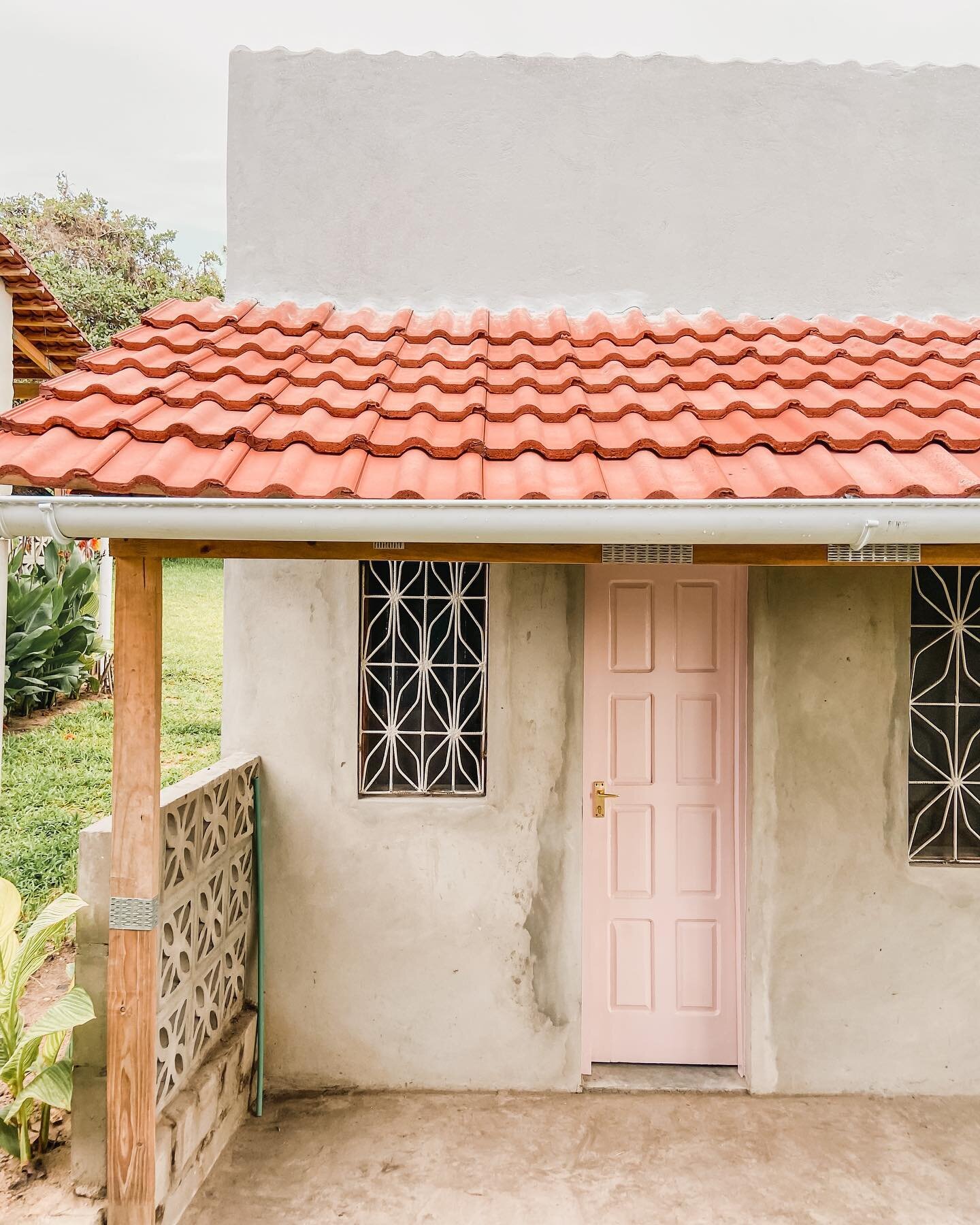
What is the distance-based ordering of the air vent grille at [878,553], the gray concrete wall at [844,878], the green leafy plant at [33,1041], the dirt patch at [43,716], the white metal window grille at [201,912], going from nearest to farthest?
the air vent grille at [878,553] < the green leafy plant at [33,1041] < the white metal window grille at [201,912] < the gray concrete wall at [844,878] < the dirt patch at [43,716]

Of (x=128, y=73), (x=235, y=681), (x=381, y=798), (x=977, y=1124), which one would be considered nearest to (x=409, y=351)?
(x=235, y=681)

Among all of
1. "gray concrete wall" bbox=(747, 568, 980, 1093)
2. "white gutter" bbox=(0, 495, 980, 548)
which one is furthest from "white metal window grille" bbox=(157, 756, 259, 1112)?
"gray concrete wall" bbox=(747, 568, 980, 1093)

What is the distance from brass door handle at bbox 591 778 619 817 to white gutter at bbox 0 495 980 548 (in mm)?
2265

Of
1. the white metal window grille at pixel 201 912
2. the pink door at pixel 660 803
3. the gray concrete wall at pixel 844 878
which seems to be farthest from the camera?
the pink door at pixel 660 803

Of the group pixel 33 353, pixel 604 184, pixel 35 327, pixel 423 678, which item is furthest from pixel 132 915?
pixel 33 353

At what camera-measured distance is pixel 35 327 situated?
787 cm

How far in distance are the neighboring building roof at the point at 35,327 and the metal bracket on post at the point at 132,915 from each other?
5.94 m

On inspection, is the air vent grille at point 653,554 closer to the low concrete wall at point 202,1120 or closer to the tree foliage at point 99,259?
the low concrete wall at point 202,1120

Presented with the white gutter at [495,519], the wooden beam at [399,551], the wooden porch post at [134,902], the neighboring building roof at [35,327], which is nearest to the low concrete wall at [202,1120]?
the wooden porch post at [134,902]

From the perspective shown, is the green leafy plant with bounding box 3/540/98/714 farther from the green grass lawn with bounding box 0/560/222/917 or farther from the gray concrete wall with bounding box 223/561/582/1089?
the gray concrete wall with bounding box 223/561/582/1089

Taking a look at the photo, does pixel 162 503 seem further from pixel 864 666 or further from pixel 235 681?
pixel 864 666

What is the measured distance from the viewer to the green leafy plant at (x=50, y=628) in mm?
10016

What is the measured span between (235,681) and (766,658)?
289 centimetres

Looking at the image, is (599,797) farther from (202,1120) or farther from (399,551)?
(202,1120)
